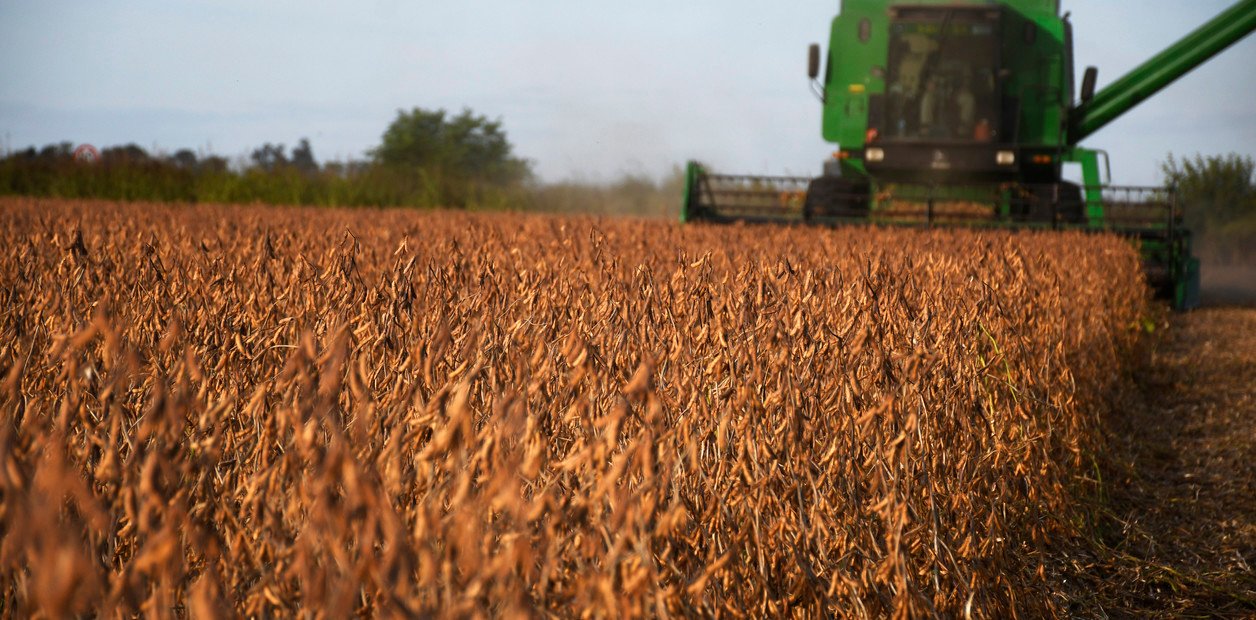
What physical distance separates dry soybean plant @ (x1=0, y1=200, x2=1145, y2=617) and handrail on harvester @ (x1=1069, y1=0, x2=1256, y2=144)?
8401mm

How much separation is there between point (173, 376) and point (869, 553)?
144 centimetres

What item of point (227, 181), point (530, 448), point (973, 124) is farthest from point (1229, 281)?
point (530, 448)

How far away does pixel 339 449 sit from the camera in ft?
3.48

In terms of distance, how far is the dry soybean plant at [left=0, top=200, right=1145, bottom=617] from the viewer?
4.07 feet

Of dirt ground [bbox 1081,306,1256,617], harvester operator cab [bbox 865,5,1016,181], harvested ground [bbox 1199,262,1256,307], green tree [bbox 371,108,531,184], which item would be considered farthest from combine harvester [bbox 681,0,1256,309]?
green tree [bbox 371,108,531,184]

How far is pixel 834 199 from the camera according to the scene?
11.7 metres

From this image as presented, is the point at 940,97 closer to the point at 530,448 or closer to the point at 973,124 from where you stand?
the point at 973,124

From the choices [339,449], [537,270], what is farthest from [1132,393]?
[339,449]

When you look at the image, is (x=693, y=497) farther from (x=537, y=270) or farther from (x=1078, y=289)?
(x=1078, y=289)

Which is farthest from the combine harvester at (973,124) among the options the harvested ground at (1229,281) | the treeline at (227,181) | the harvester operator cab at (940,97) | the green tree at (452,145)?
the green tree at (452,145)

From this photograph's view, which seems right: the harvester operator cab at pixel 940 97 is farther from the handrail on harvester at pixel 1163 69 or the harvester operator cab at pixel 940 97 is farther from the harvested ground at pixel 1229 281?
the harvested ground at pixel 1229 281

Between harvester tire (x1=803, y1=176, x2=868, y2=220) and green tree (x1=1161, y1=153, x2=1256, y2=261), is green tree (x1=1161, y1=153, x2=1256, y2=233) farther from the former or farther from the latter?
harvester tire (x1=803, y1=176, x2=868, y2=220)

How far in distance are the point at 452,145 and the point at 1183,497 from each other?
39948 mm

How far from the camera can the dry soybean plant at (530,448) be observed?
1241 mm
